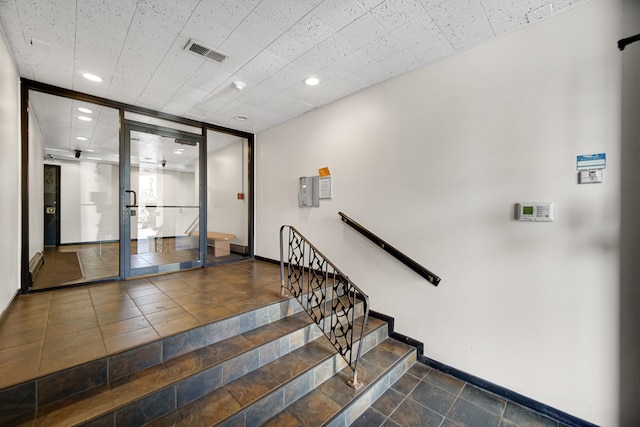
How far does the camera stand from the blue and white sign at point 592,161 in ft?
6.07

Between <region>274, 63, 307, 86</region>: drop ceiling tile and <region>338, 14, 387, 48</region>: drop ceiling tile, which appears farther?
<region>274, 63, 307, 86</region>: drop ceiling tile

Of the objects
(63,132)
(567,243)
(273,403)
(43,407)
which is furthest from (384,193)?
(63,132)

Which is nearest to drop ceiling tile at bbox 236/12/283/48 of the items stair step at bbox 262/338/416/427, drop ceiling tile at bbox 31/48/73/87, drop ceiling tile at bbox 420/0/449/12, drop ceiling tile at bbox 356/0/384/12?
drop ceiling tile at bbox 356/0/384/12

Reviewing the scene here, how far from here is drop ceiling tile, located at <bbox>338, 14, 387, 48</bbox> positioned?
2148 millimetres

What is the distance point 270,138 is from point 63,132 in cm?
401

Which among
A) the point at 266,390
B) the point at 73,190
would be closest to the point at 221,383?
the point at 266,390

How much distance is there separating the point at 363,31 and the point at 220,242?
451 centimetres

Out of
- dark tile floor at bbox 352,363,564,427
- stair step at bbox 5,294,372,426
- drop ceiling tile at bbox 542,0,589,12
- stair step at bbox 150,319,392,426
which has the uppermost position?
drop ceiling tile at bbox 542,0,589,12

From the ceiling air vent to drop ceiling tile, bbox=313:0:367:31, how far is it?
1110mm

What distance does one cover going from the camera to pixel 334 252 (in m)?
3.66

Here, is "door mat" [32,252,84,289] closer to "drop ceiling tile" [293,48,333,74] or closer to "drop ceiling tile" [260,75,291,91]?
"drop ceiling tile" [260,75,291,91]

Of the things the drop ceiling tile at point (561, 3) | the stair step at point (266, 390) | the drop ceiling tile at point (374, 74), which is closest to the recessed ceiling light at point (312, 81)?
the drop ceiling tile at point (374, 74)

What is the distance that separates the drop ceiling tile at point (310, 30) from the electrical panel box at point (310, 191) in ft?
6.18

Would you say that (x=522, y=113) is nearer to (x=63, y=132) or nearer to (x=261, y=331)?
(x=261, y=331)
